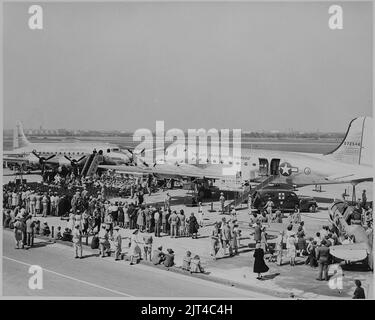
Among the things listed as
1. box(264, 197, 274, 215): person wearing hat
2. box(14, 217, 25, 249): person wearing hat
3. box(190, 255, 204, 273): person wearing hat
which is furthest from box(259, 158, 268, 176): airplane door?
box(14, 217, 25, 249): person wearing hat

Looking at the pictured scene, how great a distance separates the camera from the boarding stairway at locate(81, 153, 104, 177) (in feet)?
65.2

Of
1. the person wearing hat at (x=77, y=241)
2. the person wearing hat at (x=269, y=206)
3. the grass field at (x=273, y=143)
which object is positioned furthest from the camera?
the grass field at (x=273, y=143)

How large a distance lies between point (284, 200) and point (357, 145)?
3.00 meters

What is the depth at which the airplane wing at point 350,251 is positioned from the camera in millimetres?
11086

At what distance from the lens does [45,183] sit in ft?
57.9

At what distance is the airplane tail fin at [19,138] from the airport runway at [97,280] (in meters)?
3.45

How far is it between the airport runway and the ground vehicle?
510 centimetres

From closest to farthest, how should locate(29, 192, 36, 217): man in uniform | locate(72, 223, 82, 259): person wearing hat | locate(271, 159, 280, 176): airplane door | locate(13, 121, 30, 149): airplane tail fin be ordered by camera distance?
locate(72, 223, 82, 259): person wearing hat < locate(13, 121, 30, 149): airplane tail fin < locate(29, 192, 36, 217): man in uniform < locate(271, 159, 280, 176): airplane door

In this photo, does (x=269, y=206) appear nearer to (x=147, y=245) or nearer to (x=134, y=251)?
(x=147, y=245)

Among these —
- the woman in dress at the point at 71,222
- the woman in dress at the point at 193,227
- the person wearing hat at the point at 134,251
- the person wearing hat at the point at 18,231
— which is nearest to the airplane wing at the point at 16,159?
the person wearing hat at the point at 18,231

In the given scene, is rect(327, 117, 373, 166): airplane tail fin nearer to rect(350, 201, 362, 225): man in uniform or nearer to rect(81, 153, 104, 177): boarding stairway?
rect(350, 201, 362, 225): man in uniform

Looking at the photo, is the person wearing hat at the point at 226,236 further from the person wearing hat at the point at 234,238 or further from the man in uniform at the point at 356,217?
the man in uniform at the point at 356,217

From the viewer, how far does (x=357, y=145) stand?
586 inches
